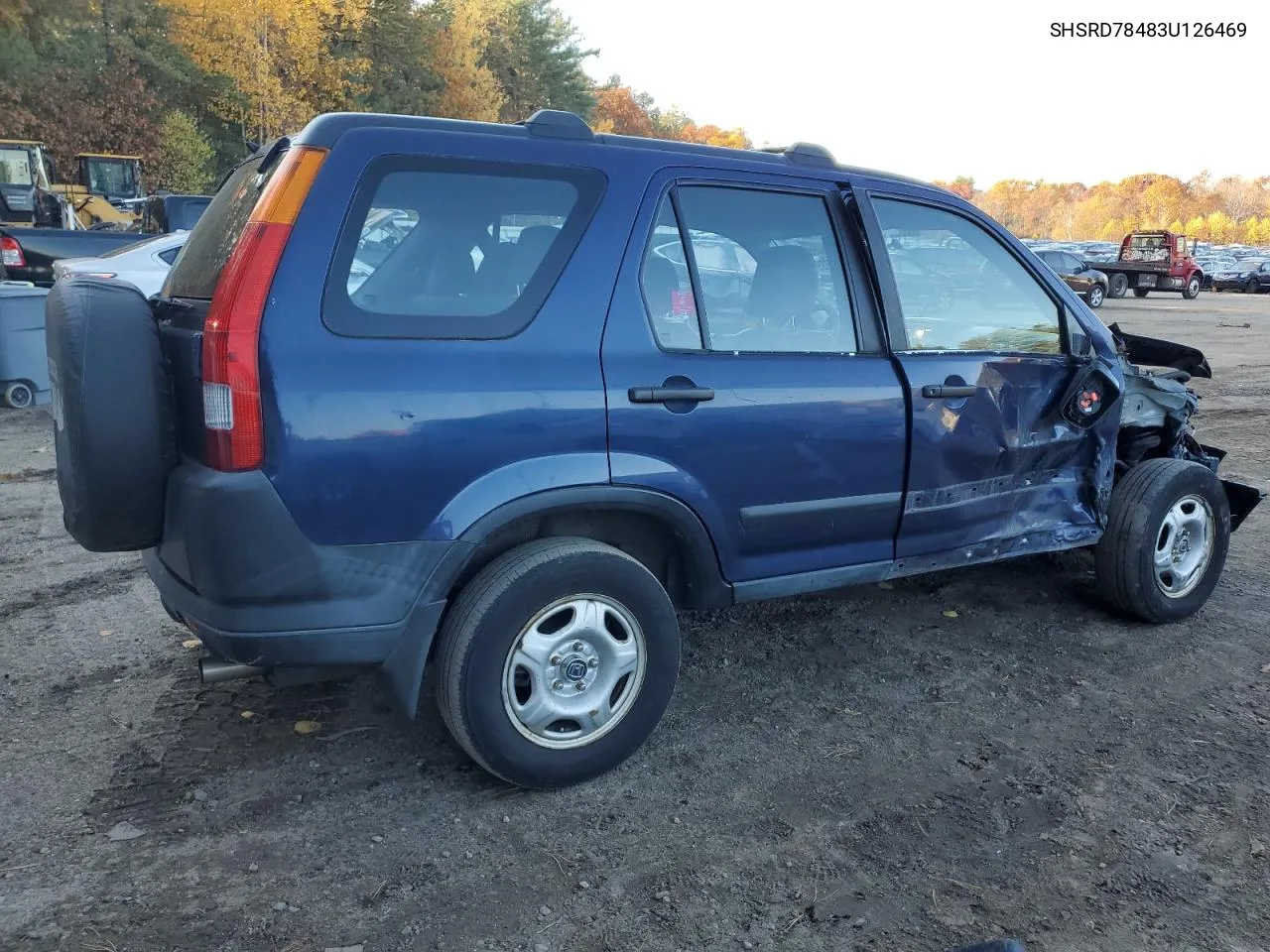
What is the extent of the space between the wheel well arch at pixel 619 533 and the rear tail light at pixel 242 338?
629 millimetres

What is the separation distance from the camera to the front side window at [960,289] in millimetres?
3688

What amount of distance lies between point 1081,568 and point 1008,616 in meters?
0.95

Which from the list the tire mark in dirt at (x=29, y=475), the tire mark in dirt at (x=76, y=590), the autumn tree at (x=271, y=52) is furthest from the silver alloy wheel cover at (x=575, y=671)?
the autumn tree at (x=271, y=52)

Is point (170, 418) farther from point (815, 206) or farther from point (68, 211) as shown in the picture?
point (68, 211)

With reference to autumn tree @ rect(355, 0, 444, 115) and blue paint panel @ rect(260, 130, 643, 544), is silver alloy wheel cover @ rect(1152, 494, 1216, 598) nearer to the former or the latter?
blue paint panel @ rect(260, 130, 643, 544)

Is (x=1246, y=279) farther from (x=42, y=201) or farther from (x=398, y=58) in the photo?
(x=42, y=201)

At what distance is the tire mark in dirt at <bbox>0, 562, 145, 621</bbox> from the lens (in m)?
4.48

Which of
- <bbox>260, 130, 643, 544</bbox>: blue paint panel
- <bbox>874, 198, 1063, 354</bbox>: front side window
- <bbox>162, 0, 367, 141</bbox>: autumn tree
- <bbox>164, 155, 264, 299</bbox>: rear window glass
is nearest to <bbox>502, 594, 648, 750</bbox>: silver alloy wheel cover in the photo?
<bbox>260, 130, 643, 544</bbox>: blue paint panel

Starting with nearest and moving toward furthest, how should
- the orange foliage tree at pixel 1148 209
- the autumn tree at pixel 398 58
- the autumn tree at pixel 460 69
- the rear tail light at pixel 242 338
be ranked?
the rear tail light at pixel 242 338 → the autumn tree at pixel 398 58 → the autumn tree at pixel 460 69 → the orange foliage tree at pixel 1148 209

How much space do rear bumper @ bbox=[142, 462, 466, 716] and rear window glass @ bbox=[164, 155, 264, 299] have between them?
56 centimetres

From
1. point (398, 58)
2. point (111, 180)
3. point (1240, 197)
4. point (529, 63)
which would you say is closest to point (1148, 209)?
point (1240, 197)

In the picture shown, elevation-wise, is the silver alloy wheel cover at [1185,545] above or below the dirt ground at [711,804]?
above

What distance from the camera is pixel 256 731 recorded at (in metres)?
3.34

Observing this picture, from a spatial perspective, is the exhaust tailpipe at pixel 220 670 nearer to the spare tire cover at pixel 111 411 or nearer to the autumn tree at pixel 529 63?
the spare tire cover at pixel 111 411
